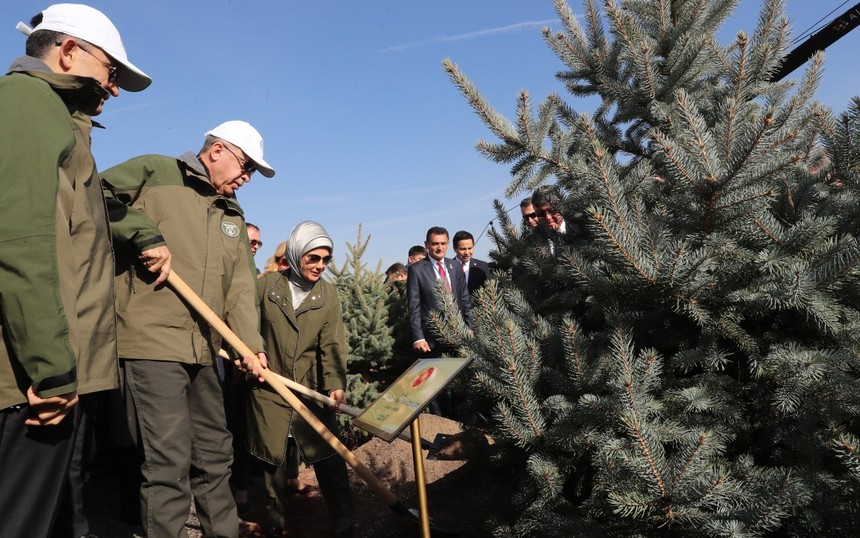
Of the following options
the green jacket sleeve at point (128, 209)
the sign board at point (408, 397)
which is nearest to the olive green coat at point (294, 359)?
the green jacket sleeve at point (128, 209)

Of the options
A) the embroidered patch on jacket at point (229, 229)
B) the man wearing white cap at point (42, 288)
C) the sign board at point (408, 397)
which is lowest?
the sign board at point (408, 397)

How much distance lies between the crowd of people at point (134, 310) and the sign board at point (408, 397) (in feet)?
1.19

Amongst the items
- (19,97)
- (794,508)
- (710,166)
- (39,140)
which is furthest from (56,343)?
(794,508)

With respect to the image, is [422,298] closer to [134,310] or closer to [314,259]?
[314,259]

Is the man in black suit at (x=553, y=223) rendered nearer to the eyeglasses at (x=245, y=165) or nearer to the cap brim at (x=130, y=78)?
the eyeglasses at (x=245, y=165)

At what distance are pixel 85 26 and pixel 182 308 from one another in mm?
1359

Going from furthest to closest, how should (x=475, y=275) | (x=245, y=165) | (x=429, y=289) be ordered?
(x=475, y=275) → (x=429, y=289) → (x=245, y=165)

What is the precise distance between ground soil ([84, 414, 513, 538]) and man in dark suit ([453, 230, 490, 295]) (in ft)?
5.64

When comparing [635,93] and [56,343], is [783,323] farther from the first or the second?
[56,343]

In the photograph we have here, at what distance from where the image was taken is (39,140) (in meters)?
1.95

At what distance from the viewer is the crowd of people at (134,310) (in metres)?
1.88

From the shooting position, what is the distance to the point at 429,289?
6.63 metres

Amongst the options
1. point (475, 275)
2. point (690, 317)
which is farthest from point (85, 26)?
point (475, 275)

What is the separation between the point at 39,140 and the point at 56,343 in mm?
646
